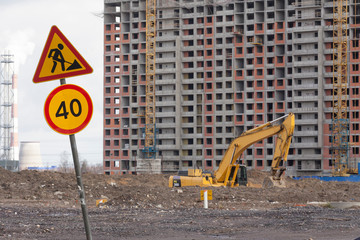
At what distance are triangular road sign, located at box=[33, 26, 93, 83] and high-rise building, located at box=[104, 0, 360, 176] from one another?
10947 centimetres

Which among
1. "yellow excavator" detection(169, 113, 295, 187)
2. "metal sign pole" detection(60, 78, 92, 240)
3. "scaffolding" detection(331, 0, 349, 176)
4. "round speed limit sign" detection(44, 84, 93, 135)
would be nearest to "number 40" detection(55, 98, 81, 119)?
"round speed limit sign" detection(44, 84, 93, 135)

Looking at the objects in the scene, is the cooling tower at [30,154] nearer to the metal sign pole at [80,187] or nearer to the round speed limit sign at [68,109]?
the metal sign pole at [80,187]

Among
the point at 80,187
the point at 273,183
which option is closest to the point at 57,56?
the point at 80,187

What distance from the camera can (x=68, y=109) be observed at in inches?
328

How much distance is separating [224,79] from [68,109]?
116 m

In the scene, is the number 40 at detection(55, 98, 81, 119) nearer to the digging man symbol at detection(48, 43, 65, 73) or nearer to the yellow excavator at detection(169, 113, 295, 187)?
the digging man symbol at detection(48, 43, 65, 73)

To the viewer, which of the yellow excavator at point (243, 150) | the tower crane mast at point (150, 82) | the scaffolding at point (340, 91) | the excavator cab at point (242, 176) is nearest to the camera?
the yellow excavator at point (243, 150)

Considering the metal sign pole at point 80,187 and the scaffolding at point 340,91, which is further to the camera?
the scaffolding at point 340,91

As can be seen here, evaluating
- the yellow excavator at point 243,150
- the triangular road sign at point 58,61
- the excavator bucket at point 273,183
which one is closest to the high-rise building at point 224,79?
the excavator bucket at point 273,183

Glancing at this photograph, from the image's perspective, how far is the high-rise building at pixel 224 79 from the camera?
4616 inches

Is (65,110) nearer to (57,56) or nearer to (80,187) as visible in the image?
(57,56)

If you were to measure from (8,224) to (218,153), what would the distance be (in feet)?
346

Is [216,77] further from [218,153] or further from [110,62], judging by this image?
[110,62]

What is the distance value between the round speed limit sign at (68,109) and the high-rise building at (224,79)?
109603 millimetres
